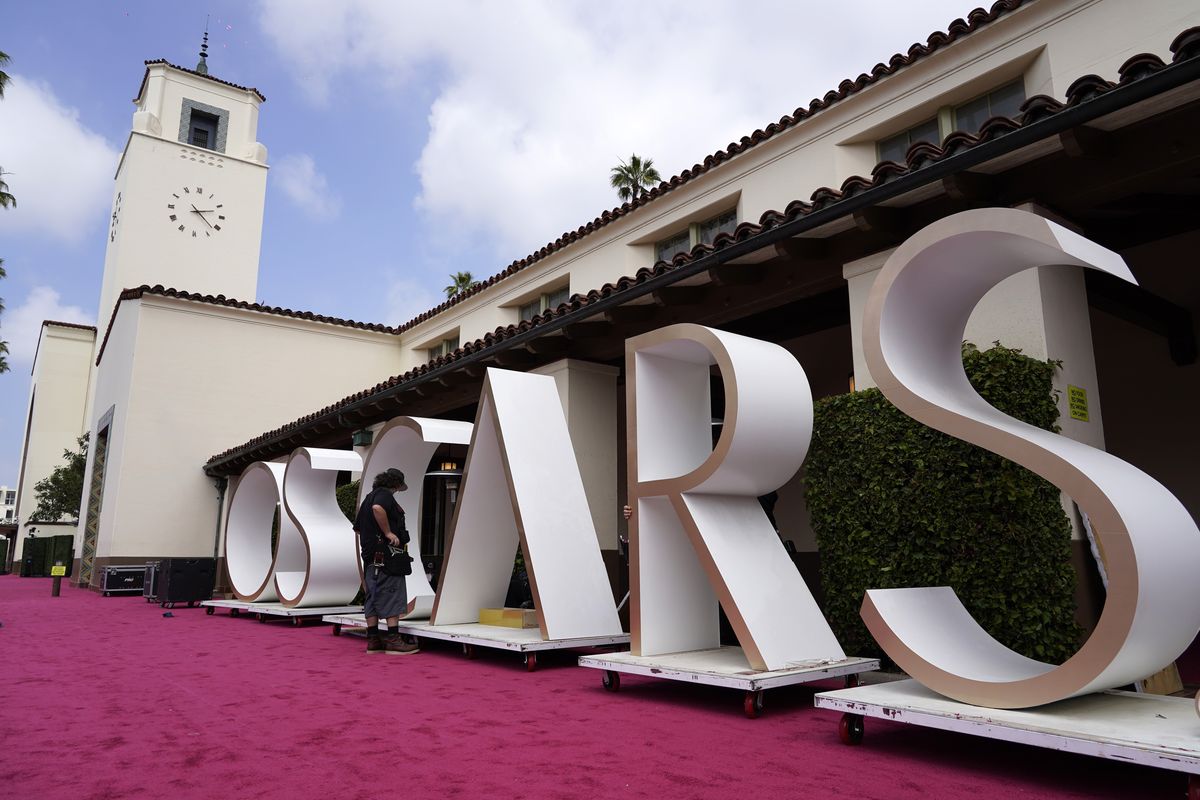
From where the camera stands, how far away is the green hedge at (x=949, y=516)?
5.12 m

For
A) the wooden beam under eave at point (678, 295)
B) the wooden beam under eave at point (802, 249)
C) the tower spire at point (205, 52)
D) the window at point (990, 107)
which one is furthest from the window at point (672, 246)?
the tower spire at point (205, 52)

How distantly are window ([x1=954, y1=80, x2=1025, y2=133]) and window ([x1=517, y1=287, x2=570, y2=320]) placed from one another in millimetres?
8650

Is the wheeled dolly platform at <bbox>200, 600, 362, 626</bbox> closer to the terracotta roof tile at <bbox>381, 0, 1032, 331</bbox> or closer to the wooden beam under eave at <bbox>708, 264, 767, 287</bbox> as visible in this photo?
the wooden beam under eave at <bbox>708, 264, 767, 287</bbox>

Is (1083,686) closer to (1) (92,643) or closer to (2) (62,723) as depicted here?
(2) (62,723)

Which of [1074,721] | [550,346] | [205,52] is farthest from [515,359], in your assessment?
[205,52]

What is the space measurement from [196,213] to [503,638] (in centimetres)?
2697

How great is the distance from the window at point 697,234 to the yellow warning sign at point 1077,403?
26.9ft

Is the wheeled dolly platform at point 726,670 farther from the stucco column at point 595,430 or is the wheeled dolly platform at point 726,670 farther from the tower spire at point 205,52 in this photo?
the tower spire at point 205,52

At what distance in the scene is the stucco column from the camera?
9.98m

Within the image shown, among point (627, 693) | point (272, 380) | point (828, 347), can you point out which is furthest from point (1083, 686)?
point (272, 380)

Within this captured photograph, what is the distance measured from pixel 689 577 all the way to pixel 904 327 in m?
2.61

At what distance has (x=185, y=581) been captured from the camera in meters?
13.9

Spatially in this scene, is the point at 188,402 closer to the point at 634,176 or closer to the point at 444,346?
the point at 444,346

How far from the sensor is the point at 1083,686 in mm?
3500
